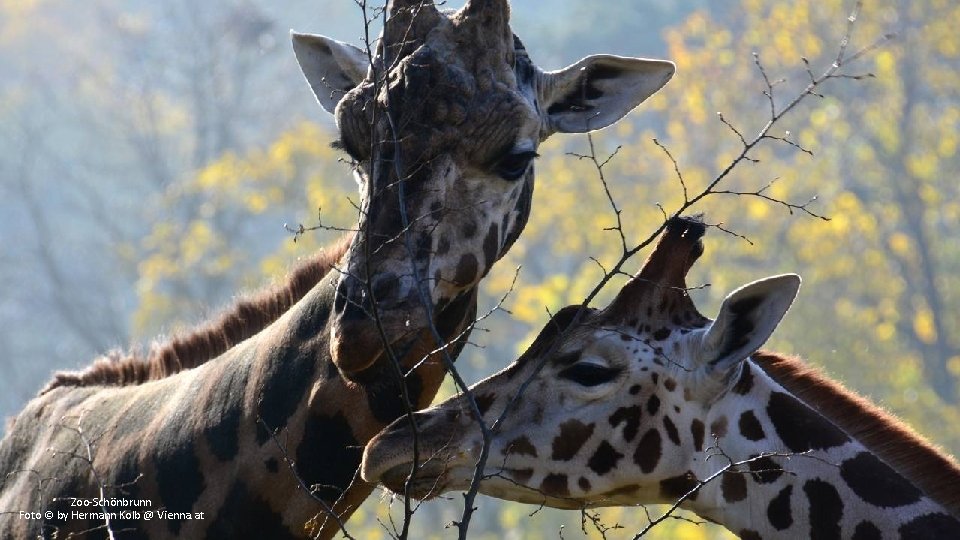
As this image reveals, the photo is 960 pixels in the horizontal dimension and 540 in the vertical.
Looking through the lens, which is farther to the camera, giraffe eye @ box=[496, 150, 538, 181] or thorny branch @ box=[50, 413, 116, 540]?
giraffe eye @ box=[496, 150, 538, 181]

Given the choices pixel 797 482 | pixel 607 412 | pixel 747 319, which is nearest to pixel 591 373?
pixel 607 412

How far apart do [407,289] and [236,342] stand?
4.15 feet

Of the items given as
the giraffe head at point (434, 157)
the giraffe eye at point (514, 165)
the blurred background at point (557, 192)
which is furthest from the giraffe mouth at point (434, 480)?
the blurred background at point (557, 192)

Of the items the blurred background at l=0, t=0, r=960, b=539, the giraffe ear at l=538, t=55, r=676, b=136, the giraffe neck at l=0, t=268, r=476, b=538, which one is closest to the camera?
the giraffe neck at l=0, t=268, r=476, b=538

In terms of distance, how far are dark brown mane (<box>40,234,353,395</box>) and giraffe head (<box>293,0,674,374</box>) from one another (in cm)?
50

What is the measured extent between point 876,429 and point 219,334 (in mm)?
2626

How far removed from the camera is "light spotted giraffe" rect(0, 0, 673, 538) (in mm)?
4906

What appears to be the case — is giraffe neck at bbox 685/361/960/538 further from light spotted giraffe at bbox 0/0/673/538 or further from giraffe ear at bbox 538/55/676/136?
giraffe ear at bbox 538/55/676/136

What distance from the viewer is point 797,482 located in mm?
4871

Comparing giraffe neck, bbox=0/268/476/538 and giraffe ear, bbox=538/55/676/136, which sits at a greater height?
giraffe ear, bbox=538/55/676/136

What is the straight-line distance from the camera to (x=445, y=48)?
5.35m

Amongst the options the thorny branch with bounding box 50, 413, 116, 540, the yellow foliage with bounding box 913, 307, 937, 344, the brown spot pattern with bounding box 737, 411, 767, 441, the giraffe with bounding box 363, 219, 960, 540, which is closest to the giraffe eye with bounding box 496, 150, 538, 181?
the giraffe with bounding box 363, 219, 960, 540

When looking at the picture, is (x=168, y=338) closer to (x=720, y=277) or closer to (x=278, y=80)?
(x=720, y=277)

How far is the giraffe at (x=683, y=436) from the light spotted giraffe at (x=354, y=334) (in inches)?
13.0
